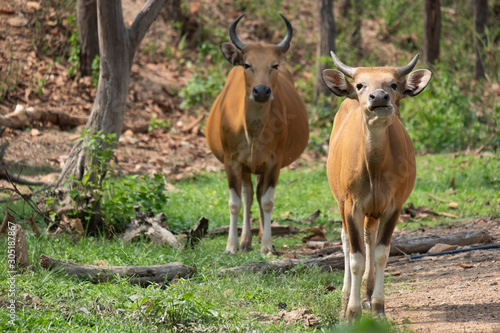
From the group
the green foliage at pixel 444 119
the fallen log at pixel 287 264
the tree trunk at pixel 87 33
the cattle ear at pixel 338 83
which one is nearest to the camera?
the cattle ear at pixel 338 83

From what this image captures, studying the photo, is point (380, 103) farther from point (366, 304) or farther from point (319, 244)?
point (319, 244)

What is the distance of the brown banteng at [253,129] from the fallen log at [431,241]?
1394mm

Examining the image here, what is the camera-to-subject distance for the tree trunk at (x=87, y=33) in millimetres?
12750

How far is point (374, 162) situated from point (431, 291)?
1.48 meters

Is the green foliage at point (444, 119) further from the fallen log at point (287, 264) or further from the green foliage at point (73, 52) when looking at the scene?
the green foliage at point (73, 52)

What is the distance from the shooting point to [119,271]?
17.2ft

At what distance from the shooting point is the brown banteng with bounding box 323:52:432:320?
4594 millimetres

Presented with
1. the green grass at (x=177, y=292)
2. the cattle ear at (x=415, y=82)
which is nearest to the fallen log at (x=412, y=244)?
the green grass at (x=177, y=292)

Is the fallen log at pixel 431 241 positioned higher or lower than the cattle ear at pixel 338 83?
lower

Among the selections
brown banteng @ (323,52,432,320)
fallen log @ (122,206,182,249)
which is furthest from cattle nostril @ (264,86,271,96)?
fallen log @ (122,206,182,249)

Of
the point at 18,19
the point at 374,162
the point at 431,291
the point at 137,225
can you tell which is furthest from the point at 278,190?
the point at 18,19

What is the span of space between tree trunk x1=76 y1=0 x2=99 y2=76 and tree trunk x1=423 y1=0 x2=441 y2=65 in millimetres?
7688

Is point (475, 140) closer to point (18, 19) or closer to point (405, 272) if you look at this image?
point (405, 272)

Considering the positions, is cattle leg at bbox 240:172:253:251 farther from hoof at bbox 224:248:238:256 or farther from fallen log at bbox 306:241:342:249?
fallen log at bbox 306:241:342:249
